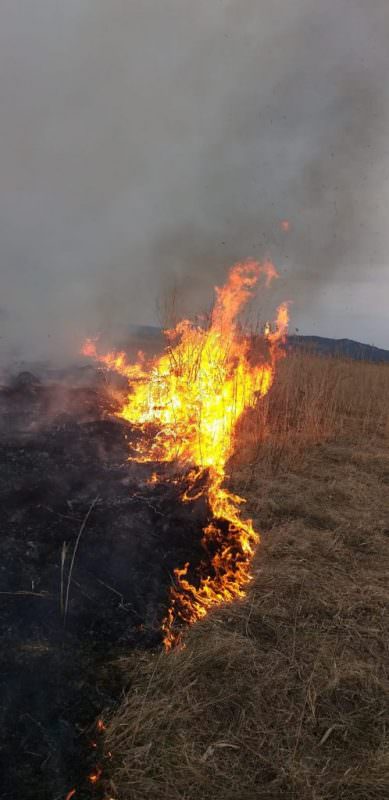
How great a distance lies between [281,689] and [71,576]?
1.35m

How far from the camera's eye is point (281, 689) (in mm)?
2262

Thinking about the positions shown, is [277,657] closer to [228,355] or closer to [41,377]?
[228,355]

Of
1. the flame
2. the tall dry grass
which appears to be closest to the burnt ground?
the flame

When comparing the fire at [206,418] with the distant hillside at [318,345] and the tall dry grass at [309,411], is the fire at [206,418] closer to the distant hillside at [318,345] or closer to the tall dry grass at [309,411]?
the tall dry grass at [309,411]

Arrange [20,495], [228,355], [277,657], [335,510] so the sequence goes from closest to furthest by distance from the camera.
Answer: [277,657] → [20,495] → [335,510] → [228,355]

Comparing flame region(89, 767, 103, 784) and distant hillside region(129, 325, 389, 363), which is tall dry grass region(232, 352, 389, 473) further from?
flame region(89, 767, 103, 784)

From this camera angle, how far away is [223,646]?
8.20ft

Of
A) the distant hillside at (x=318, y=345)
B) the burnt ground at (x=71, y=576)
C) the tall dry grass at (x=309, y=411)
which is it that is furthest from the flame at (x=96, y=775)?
the distant hillside at (x=318, y=345)

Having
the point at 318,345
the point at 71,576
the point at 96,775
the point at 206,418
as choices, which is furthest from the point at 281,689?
the point at 318,345

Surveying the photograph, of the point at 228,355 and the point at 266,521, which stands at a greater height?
the point at 228,355

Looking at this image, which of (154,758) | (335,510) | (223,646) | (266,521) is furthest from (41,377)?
(154,758)

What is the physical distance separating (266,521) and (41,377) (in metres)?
3.85

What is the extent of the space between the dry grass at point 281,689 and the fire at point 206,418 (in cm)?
21

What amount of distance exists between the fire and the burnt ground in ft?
0.55
